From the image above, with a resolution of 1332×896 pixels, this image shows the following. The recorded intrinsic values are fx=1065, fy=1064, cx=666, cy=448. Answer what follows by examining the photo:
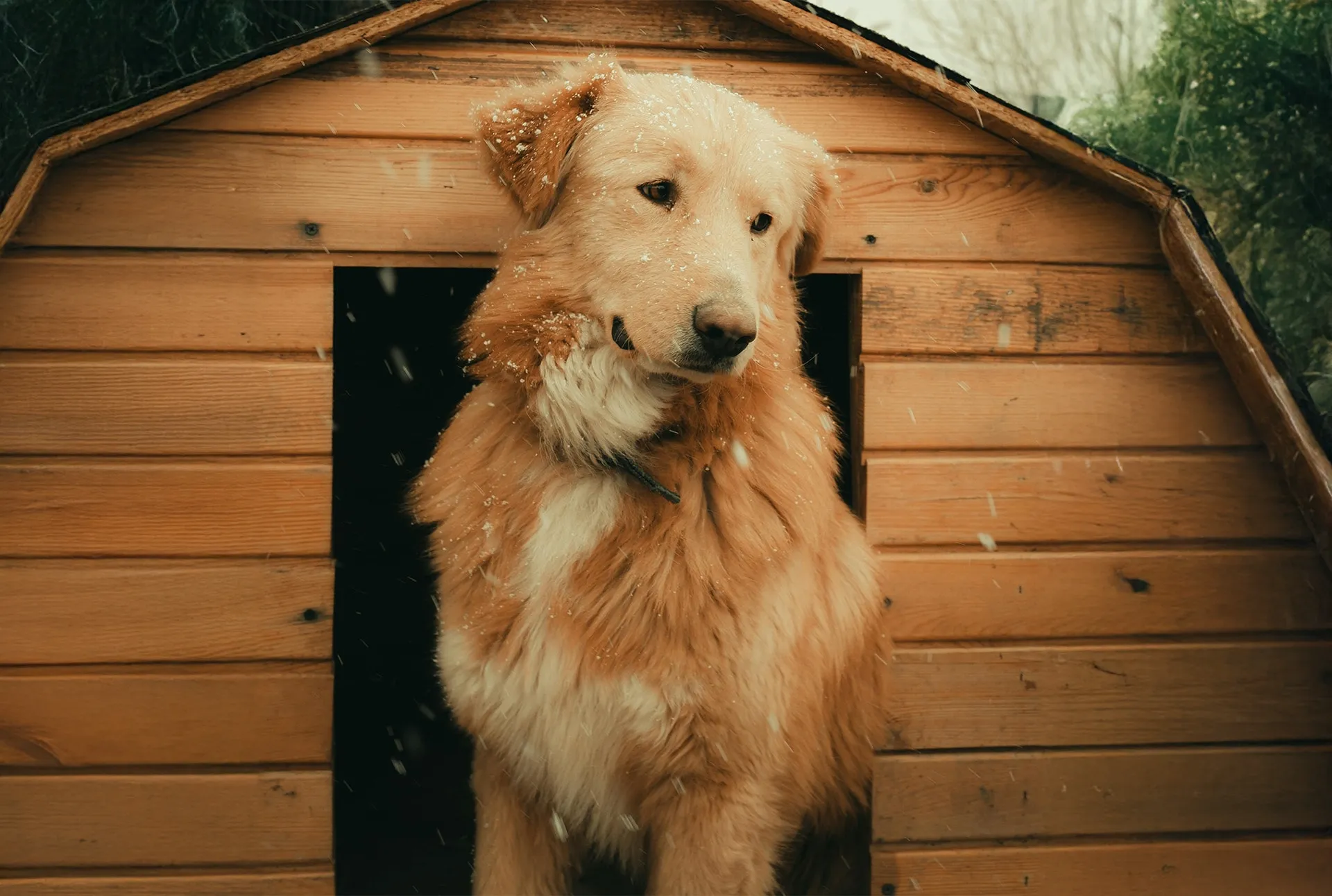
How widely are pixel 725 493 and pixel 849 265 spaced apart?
0.78 m

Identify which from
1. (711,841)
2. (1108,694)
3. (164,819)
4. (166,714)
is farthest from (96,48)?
(1108,694)

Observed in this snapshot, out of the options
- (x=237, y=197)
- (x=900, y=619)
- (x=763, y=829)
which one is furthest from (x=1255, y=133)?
(x=237, y=197)

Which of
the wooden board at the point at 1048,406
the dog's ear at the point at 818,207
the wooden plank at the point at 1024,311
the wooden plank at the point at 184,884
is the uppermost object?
the dog's ear at the point at 818,207

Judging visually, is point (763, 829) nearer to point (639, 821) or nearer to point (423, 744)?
point (639, 821)

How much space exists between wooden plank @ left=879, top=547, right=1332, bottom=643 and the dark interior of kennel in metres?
1.31

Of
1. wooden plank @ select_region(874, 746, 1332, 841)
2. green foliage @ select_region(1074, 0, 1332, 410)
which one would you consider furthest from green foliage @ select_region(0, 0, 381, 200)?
green foliage @ select_region(1074, 0, 1332, 410)

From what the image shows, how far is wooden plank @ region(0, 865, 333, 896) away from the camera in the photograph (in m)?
2.68

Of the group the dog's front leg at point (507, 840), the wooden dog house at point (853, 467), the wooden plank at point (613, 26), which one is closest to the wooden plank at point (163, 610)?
the wooden dog house at point (853, 467)

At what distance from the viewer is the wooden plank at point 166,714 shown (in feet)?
8.80

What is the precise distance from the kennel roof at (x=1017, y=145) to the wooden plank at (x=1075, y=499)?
0.12 m

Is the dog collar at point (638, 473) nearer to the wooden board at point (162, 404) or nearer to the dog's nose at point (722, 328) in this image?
the dog's nose at point (722, 328)

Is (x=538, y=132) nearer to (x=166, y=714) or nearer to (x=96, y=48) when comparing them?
(x=166, y=714)

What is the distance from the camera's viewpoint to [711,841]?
2.40 meters

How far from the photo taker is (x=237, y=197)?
2.73 metres
